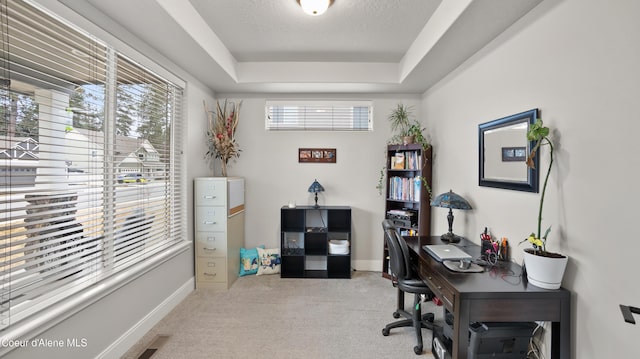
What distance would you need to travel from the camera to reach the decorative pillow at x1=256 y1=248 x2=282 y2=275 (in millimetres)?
3449

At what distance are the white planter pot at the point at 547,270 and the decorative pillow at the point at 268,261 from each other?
271 cm

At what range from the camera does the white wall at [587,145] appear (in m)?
1.18

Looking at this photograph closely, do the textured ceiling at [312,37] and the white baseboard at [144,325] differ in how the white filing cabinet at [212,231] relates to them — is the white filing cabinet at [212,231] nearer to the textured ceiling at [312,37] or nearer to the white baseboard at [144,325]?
the white baseboard at [144,325]

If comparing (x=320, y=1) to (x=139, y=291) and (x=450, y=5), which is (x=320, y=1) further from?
(x=139, y=291)

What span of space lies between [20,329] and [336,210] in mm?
2847

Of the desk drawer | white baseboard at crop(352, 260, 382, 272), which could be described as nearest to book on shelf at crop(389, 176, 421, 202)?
white baseboard at crop(352, 260, 382, 272)

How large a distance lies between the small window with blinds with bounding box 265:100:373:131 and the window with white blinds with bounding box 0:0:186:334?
155 centimetres

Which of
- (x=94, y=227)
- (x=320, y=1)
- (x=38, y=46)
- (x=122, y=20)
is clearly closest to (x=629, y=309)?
(x=320, y=1)

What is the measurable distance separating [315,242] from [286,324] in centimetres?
135

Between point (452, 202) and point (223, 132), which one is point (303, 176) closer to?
point (223, 132)

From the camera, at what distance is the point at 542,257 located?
142 centimetres

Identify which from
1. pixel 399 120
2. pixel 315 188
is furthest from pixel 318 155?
pixel 399 120

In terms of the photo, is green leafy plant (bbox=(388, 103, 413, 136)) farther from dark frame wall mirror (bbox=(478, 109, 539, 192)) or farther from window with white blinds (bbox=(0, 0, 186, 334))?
window with white blinds (bbox=(0, 0, 186, 334))

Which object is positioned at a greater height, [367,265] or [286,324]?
[367,265]
